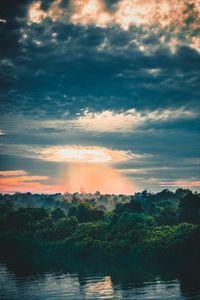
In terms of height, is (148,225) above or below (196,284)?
above

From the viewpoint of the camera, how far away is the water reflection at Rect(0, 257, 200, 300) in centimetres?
5059

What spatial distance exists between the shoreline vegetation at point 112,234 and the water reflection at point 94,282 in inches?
206

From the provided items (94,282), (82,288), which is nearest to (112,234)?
(94,282)

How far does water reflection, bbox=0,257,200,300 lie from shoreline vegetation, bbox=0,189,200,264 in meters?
5.23

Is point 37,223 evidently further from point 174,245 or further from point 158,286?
point 158,286

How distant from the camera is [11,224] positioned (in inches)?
4707

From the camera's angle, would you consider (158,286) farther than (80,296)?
Yes

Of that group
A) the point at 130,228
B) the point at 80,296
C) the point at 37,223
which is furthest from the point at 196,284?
the point at 37,223

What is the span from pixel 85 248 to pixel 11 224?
43.2 metres

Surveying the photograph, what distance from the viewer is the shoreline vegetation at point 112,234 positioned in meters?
73.2

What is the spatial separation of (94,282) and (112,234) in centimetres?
2695

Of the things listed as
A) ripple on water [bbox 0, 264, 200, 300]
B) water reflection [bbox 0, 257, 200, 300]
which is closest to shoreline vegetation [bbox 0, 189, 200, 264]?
water reflection [bbox 0, 257, 200, 300]

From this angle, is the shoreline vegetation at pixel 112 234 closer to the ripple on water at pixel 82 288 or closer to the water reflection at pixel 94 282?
the water reflection at pixel 94 282

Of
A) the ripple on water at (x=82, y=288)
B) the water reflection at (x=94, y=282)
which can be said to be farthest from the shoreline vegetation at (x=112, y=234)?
the ripple on water at (x=82, y=288)
